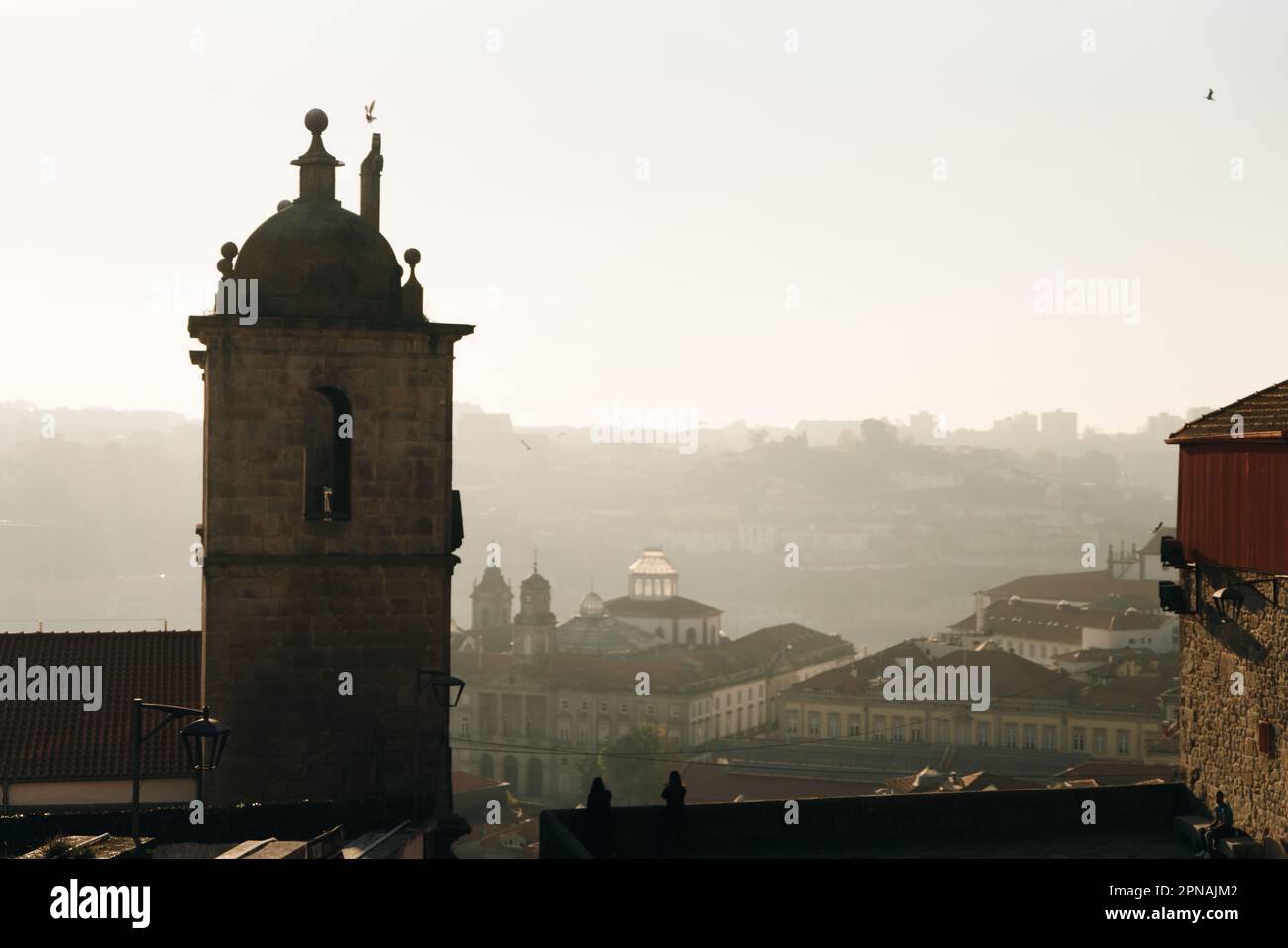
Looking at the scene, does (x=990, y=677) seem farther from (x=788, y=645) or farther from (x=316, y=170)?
(x=316, y=170)

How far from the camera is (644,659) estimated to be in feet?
462

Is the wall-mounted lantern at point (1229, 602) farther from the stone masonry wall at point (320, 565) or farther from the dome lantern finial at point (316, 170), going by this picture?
the dome lantern finial at point (316, 170)

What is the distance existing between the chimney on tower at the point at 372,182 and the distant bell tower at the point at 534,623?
4515 inches

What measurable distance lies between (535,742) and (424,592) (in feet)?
365

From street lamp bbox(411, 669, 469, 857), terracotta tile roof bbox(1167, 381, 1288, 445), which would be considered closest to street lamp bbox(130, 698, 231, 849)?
street lamp bbox(411, 669, 469, 857)

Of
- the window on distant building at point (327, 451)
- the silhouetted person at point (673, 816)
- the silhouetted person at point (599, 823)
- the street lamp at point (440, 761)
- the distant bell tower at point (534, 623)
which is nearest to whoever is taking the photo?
the silhouetted person at point (673, 816)

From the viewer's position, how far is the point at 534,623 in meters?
134

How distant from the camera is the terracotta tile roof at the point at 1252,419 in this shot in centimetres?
1828

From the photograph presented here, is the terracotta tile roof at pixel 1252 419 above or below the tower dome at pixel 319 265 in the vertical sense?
below

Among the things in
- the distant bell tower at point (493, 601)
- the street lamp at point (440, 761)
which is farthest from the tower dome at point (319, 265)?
the distant bell tower at point (493, 601)

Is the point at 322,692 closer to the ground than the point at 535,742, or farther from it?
farther from it
